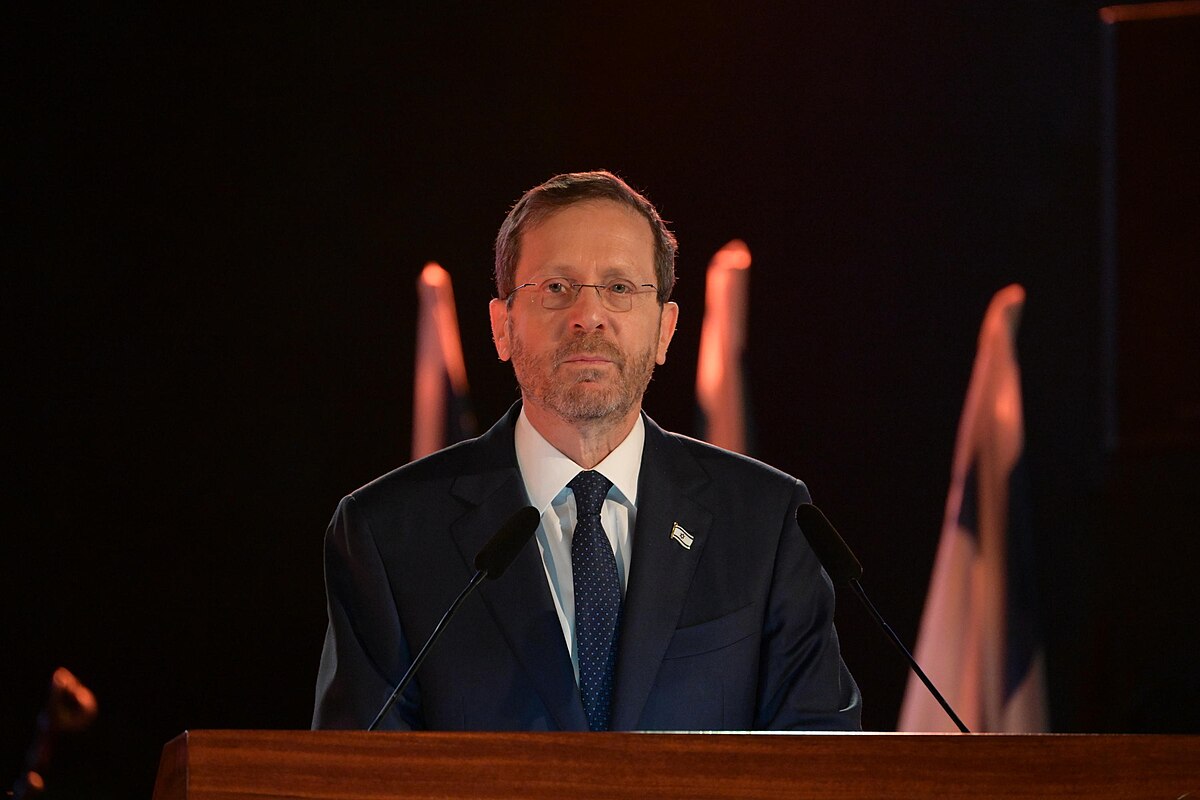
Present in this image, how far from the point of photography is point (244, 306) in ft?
10.2

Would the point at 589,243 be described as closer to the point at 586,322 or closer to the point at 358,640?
the point at 586,322

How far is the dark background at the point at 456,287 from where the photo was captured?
3080 mm

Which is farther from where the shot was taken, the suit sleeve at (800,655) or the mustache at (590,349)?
the mustache at (590,349)

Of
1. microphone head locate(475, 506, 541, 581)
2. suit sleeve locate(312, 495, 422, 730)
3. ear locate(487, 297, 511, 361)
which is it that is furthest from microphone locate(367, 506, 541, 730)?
ear locate(487, 297, 511, 361)

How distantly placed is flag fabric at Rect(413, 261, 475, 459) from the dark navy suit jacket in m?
1.20

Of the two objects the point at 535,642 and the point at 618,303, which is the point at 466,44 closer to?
the point at 618,303

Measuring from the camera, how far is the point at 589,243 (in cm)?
192

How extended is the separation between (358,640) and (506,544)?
0.42m

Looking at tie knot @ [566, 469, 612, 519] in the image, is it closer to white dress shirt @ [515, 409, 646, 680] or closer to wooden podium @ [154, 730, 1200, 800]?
white dress shirt @ [515, 409, 646, 680]

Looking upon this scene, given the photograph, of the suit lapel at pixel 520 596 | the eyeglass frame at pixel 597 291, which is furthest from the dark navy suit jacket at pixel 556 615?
the eyeglass frame at pixel 597 291

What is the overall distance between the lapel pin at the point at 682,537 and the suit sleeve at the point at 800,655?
13 cm

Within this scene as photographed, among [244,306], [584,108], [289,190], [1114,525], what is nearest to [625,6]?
[584,108]

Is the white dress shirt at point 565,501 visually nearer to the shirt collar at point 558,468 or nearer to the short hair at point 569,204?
the shirt collar at point 558,468

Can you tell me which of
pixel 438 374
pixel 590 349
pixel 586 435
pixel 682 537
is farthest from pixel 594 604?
pixel 438 374
